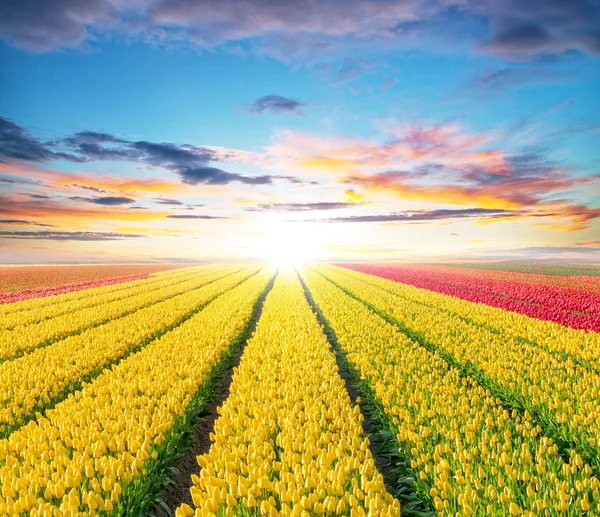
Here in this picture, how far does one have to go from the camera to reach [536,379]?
8.23m

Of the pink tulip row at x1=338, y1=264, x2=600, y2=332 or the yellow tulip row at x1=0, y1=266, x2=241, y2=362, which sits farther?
the pink tulip row at x1=338, y1=264, x2=600, y2=332

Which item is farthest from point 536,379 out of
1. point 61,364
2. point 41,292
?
point 41,292

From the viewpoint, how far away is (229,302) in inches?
832

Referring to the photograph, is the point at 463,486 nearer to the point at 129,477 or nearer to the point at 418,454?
the point at 418,454

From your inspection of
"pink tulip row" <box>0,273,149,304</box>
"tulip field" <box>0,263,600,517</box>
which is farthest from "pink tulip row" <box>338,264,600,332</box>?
"pink tulip row" <box>0,273,149,304</box>

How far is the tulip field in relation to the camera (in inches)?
167

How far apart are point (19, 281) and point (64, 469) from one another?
164ft

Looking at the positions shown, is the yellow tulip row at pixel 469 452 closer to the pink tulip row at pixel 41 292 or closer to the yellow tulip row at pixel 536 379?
the yellow tulip row at pixel 536 379

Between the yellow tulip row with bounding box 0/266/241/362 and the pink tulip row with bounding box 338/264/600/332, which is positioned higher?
the pink tulip row with bounding box 338/264/600/332

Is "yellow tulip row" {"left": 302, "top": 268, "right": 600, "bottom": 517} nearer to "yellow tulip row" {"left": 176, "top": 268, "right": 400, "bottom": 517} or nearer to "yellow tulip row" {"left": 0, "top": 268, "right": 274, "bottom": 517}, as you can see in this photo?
"yellow tulip row" {"left": 176, "top": 268, "right": 400, "bottom": 517}

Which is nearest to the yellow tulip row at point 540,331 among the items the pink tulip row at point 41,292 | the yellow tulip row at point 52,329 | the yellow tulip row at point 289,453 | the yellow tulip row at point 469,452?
the yellow tulip row at point 469,452

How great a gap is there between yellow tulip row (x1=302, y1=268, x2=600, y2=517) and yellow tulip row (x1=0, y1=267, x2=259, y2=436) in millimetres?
6846

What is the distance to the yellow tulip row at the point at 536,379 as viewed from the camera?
250 inches

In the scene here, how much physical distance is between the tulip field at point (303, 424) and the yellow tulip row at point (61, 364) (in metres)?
0.05
